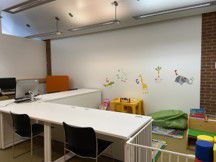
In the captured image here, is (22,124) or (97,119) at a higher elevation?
(97,119)

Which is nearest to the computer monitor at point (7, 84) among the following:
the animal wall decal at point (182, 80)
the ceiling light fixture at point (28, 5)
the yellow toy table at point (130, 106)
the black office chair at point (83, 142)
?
the ceiling light fixture at point (28, 5)

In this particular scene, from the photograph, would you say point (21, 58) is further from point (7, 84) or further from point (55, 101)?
point (55, 101)

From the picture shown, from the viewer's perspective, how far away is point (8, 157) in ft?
8.48

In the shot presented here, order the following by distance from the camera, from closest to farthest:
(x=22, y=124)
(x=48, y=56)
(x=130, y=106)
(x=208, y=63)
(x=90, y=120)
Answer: (x=90, y=120), (x=22, y=124), (x=208, y=63), (x=130, y=106), (x=48, y=56)

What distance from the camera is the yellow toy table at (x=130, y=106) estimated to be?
4185mm

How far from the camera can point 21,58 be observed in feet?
Answer: 18.7

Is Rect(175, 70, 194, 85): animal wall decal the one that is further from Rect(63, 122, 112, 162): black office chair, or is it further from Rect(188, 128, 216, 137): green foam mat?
Rect(63, 122, 112, 162): black office chair

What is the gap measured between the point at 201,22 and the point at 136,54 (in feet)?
5.54

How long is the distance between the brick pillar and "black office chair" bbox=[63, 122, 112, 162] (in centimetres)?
298

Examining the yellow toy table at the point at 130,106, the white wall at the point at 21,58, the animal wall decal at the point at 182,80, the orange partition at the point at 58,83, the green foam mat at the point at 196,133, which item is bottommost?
the green foam mat at the point at 196,133

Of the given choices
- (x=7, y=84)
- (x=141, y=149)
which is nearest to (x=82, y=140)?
(x=141, y=149)

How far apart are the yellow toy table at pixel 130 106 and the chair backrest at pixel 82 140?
→ 8.02 feet

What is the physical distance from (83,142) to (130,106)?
2.54 metres

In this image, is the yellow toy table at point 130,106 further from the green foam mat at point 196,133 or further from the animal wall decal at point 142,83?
the green foam mat at point 196,133
